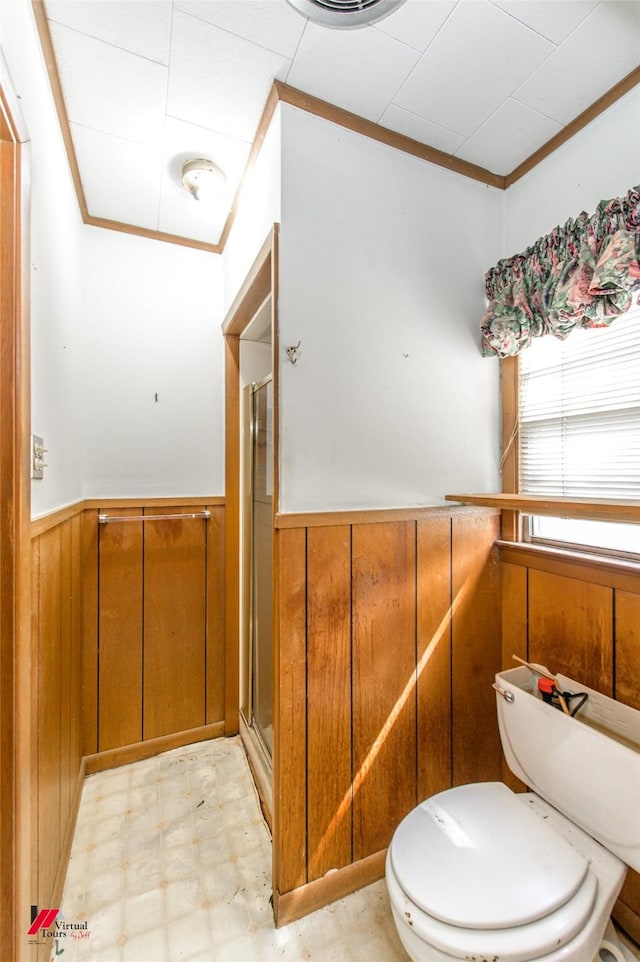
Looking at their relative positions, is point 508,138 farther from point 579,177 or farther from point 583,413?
point 583,413

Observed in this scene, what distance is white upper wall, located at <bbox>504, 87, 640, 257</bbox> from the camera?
1207 mm

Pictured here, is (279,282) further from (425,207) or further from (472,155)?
(472,155)

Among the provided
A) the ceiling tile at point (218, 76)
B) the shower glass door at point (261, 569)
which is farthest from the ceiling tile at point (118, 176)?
the shower glass door at point (261, 569)

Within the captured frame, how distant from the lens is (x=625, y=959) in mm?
975

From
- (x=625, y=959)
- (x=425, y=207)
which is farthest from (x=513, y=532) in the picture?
(x=425, y=207)

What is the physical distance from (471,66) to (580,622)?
1.67 metres

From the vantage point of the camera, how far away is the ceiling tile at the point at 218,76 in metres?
1.08

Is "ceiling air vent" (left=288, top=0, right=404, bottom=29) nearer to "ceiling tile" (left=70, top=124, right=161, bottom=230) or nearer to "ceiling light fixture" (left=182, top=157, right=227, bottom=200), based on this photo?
"ceiling light fixture" (left=182, top=157, right=227, bottom=200)

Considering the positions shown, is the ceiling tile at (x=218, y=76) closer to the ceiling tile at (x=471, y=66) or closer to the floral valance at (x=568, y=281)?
the ceiling tile at (x=471, y=66)

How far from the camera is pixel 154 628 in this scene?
1924 millimetres

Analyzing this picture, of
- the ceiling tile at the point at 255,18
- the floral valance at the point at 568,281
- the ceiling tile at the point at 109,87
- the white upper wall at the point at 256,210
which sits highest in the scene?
the ceiling tile at the point at 109,87

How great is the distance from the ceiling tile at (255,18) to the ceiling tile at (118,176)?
53 centimetres

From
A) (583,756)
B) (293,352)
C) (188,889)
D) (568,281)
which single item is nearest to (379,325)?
(293,352)

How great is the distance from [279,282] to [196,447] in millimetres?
1025
